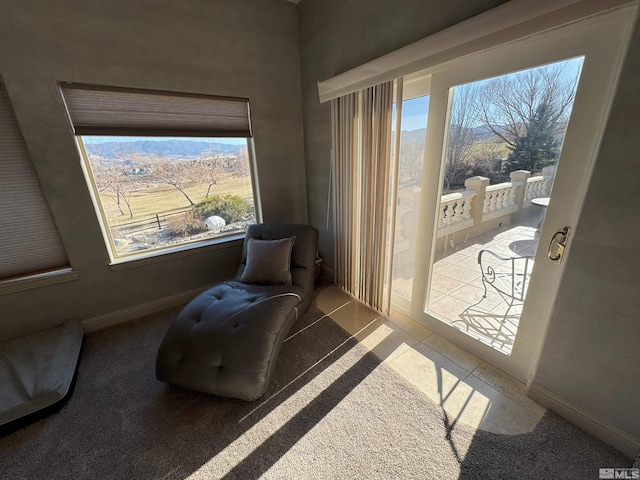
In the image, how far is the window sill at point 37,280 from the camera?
189cm

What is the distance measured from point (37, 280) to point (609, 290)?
140 inches

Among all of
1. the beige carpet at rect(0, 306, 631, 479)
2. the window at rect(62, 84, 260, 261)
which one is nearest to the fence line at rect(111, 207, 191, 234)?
the window at rect(62, 84, 260, 261)

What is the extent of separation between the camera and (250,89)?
8.15 feet

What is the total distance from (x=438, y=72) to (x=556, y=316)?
5.18ft

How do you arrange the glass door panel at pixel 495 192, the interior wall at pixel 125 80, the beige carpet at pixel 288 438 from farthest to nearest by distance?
the interior wall at pixel 125 80 → the glass door panel at pixel 495 192 → the beige carpet at pixel 288 438

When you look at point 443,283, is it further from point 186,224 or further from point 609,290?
point 186,224

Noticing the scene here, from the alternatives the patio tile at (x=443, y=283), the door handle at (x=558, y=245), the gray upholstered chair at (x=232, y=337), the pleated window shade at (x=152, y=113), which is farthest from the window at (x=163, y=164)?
the door handle at (x=558, y=245)

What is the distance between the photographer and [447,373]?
67.1 inches

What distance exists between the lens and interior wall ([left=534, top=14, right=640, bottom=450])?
3.41 ft

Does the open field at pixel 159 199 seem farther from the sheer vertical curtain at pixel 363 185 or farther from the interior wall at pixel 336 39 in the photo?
the sheer vertical curtain at pixel 363 185

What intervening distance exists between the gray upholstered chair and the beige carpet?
0.18 meters

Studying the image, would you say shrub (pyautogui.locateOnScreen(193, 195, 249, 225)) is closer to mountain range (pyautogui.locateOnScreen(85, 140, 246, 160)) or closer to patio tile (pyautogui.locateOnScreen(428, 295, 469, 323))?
mountain range (pyautogui.locateOnScreen(85, 140, 246, 160))

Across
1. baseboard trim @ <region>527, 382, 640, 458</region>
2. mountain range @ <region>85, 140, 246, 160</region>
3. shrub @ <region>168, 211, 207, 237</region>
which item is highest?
mountain range @ <region>85, 140, 246, 160</region>

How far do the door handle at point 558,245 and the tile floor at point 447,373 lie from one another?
849 mm
